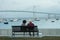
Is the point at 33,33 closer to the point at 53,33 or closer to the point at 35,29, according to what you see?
the point at 35,29

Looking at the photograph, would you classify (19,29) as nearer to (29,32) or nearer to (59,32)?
(29,32)

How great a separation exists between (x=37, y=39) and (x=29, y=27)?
77.8 inches

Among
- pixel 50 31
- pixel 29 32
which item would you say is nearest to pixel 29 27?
pixel 29 32

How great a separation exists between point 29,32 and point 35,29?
20.0 inches

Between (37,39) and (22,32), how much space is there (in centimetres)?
236

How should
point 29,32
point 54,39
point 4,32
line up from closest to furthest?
point 54,39, point 29,32, point 4,32

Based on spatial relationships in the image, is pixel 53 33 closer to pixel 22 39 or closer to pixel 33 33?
pixel 33 33

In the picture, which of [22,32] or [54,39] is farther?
[22,32]

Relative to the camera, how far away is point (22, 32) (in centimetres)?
1435

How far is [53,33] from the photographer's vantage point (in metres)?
15.2

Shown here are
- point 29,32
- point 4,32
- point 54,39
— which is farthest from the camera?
point 4,32

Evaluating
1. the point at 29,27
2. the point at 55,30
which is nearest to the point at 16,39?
the point at 29,27

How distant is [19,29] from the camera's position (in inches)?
558

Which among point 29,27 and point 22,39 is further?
point 29,27
